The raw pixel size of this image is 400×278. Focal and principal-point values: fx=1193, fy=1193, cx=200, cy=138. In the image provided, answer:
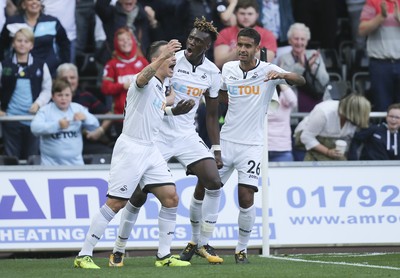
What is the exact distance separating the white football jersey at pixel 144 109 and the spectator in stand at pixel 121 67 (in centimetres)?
498

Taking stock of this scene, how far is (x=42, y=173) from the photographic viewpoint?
15.9 m

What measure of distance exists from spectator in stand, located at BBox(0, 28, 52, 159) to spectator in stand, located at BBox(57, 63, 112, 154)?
324mm

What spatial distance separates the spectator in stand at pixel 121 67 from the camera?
17859 millimetres

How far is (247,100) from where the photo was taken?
13.9 metres

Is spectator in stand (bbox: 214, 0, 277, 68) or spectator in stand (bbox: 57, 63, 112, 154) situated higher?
spectator in stand (bbox: 214, 0, 277, 68)

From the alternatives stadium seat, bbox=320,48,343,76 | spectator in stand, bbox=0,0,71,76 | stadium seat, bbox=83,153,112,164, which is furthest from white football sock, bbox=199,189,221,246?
stadium seat, bbox=320,48,343,76

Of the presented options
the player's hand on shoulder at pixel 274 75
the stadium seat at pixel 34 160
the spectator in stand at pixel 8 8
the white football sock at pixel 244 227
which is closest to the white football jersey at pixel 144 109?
the player's hand on shoulder at pixel 274 75

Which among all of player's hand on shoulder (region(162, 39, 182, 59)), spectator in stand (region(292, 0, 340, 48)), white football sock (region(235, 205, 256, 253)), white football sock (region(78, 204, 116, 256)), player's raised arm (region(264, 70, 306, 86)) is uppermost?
spectator in stand (region(292, 0, 340, 48))

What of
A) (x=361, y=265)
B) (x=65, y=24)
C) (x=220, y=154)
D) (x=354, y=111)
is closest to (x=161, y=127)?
(x=220, y=154)

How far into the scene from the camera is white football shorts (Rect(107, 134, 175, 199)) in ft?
41.9

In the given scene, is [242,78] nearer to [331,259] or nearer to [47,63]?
[331,259]

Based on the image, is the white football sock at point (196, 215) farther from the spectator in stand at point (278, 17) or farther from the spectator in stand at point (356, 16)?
the spectator in stand at point (356, 16)

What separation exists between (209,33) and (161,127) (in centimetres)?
127

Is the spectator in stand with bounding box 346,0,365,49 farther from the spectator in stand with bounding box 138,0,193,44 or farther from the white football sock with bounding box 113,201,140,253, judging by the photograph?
the white football sock with bounding box 113,201,140,253
